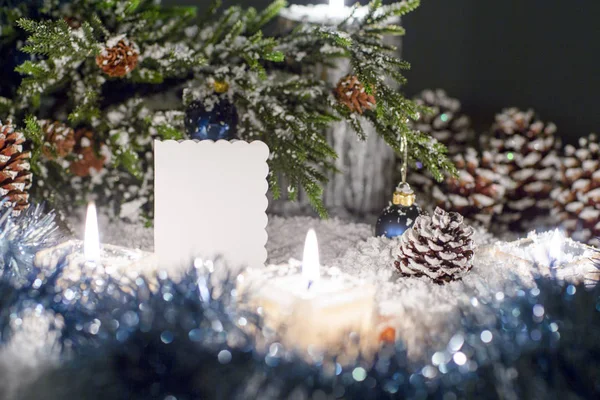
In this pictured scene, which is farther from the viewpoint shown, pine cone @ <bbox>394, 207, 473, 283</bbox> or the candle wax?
pine cone @ <bbox>394, 207, 473, 283</bbox>

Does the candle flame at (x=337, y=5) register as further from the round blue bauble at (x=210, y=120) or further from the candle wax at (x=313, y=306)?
the candle wax at (x=313, y=306)

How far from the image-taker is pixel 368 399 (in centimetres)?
50

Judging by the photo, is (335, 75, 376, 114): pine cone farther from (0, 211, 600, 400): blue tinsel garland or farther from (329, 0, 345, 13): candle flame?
(0, 211, 600, 400): blue tinsel garland

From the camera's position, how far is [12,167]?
2.99ft

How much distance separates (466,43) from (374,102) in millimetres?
431

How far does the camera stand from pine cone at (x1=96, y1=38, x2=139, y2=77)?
964 millimetres

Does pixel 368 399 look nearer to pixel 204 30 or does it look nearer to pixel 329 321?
pixel 329 321

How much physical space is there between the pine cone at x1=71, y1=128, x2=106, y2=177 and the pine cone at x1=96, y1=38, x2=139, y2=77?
0.18 metres

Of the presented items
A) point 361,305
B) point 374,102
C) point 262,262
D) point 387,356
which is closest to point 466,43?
point 374,102

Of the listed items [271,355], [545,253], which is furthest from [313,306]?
[545,253]

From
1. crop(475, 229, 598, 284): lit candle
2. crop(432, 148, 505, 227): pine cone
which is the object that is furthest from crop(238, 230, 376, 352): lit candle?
crop(432, 148, 505, 227): pine cone

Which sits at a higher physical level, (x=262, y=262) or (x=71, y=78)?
(x=71, y=78)

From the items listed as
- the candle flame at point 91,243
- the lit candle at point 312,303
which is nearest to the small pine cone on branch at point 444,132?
the lit candle at point 312,303

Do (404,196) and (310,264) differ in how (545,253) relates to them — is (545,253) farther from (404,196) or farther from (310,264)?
(310,264)
